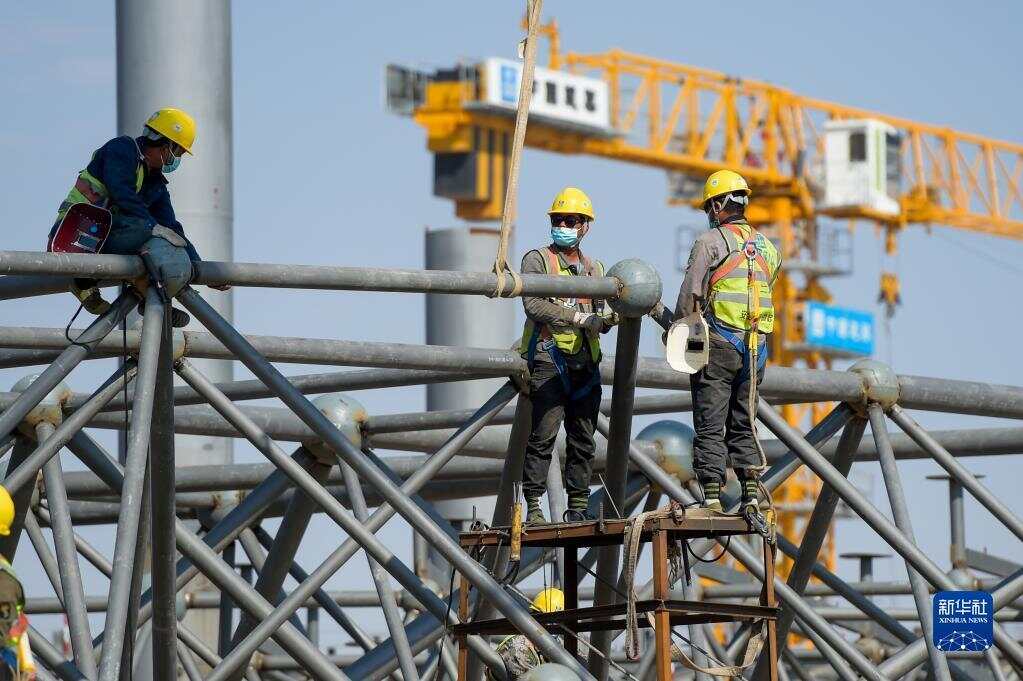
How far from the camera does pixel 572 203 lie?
14.7 meters

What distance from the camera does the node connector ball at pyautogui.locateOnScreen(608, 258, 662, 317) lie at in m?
14.2

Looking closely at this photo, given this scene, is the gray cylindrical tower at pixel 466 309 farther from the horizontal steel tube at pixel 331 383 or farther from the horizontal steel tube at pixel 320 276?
the horizontal steel tube at pixel 320 276

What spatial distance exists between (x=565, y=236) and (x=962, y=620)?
4.89 metres

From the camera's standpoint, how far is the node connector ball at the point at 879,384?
16.8 meters

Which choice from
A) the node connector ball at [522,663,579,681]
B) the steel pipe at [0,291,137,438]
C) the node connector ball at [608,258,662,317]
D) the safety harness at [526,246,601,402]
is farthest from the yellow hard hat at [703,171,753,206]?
the steel pipe at [0,291,137,438]

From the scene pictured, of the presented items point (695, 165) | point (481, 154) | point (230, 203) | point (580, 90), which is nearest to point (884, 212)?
point (695, 165)

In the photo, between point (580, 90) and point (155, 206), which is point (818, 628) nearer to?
point (155, 206)

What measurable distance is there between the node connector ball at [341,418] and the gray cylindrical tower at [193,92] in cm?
498

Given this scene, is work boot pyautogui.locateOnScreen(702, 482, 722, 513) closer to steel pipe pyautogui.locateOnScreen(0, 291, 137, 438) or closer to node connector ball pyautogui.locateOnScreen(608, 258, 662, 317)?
node connector ball pyautogui.locateOnScreen(608, 258, 662, 317)

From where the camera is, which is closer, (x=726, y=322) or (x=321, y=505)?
(x=726, y=322)

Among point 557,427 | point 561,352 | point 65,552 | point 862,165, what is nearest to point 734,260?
point 561,352

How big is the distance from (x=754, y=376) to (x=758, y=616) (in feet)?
5.29

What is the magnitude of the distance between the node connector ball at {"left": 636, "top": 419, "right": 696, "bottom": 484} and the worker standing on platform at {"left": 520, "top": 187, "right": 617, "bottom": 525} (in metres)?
3.77

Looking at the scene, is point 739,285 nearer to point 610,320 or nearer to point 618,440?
point 610,320
